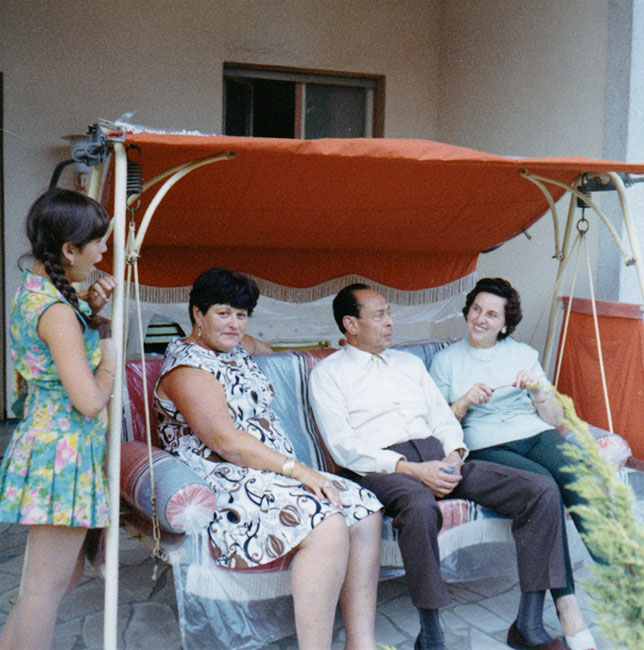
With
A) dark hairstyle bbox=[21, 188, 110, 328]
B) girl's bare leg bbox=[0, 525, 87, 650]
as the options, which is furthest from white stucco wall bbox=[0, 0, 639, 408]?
girl's bare leg bbox=[0, 525, 87, 650]

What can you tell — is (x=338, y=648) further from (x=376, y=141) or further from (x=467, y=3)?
(x=467, y=3)

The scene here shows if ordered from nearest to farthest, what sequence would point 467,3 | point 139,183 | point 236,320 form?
point 139,183 → point 236,320 → point 467,3

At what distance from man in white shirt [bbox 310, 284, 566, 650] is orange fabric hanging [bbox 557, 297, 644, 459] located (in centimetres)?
100

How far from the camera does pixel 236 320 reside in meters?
2.68

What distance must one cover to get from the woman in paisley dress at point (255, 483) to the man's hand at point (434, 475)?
276mm

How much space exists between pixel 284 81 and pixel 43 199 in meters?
4.11

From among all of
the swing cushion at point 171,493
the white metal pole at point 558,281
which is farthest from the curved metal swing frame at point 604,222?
the swing cushion at point 171,493

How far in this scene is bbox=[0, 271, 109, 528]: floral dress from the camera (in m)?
1.94

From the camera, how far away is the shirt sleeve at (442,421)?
293cm

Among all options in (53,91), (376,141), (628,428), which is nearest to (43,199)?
(376,141)

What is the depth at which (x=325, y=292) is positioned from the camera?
3.93 m

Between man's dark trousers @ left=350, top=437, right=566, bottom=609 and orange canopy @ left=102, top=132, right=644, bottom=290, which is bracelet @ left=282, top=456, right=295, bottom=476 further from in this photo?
orange canopy @ left=102, top=132, right=644, bottom=290

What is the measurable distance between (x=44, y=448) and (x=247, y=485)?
26.0 inches

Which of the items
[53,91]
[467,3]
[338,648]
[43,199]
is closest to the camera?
[43,199]
